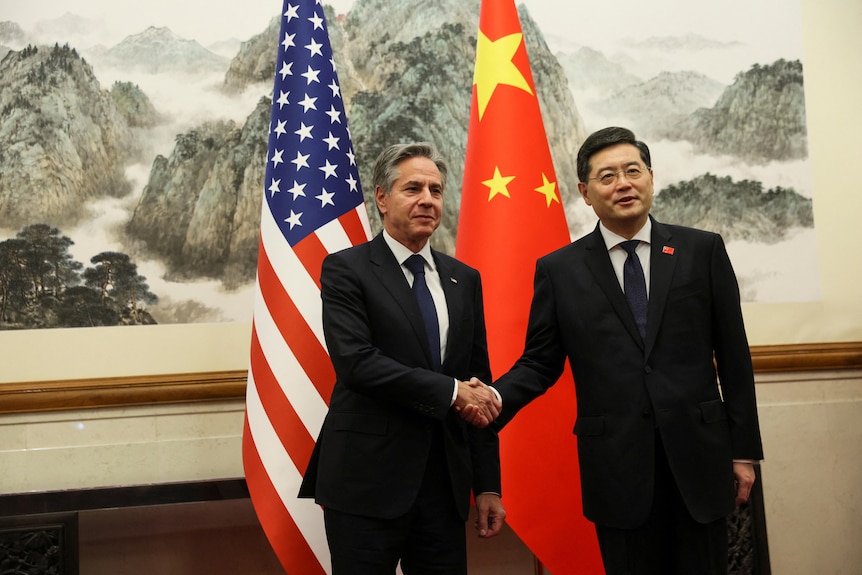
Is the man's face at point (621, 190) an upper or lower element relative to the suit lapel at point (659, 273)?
upper

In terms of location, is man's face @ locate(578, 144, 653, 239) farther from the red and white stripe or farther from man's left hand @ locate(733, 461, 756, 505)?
the red and white stripe

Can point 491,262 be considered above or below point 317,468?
above

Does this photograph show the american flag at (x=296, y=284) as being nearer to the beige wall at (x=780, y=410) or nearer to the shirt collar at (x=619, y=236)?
the beige wall at (x=780, y=410)

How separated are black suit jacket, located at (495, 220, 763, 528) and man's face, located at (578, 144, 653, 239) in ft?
0.24

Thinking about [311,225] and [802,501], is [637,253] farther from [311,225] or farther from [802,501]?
[802,501]

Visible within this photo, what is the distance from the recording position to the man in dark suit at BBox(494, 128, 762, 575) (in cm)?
188

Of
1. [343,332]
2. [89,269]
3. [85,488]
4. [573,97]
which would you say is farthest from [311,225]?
[573,97]

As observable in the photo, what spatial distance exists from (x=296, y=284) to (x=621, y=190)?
1.19 meters

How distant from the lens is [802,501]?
362 cm

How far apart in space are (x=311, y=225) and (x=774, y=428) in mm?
2412

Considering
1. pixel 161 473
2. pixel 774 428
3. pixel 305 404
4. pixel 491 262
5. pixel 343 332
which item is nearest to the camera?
pixel 343 332

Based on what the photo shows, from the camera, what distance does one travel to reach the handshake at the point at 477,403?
1.98m

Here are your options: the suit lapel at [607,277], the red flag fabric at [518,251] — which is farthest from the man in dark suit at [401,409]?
the red flag fabric at [518,251]

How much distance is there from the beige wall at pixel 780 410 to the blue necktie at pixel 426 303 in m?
1.35
